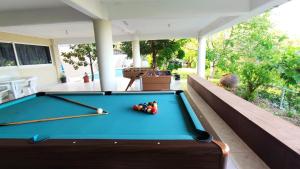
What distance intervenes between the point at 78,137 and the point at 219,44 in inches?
410

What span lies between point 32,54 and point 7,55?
4.21 feet

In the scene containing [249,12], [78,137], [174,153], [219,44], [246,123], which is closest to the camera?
[174,153]

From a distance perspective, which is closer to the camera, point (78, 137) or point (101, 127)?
point (78, 137)

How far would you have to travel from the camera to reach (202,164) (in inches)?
40.9

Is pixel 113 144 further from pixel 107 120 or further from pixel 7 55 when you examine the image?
pixel 7 55

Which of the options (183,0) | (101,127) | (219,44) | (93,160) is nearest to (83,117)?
(101,127)

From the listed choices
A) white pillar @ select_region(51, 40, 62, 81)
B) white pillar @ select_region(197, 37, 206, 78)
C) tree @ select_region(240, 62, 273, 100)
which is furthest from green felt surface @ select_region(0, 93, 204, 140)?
white pillar @ select_region(51, 40, 62, 81)

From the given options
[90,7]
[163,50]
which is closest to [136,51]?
[163,50]

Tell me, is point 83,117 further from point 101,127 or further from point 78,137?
point 78,137

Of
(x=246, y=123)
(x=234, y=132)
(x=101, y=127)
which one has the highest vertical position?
(x=101, y=127)

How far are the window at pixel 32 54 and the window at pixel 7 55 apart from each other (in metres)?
0.27

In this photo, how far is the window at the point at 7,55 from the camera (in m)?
6.09

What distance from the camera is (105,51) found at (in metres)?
4.16

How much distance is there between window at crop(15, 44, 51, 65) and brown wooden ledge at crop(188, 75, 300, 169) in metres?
7.82
